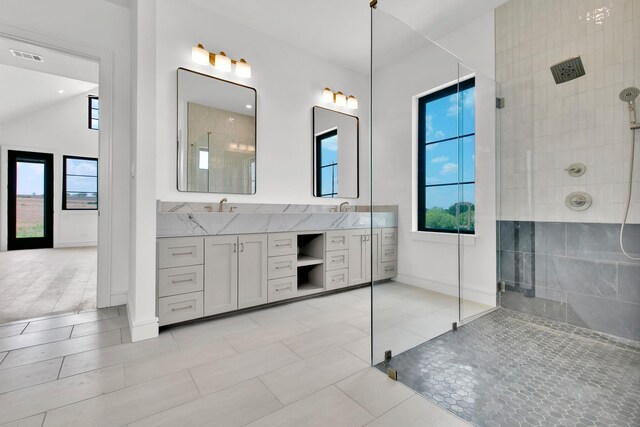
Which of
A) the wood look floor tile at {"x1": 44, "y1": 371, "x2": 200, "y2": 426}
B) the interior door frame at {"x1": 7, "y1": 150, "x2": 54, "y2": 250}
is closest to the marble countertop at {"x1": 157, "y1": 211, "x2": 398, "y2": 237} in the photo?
the wood look floor tile at {"x1": 44, "y1": 371, "x2": 200, "y2": 426}

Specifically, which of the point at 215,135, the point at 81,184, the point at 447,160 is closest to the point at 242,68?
the point at 215,135

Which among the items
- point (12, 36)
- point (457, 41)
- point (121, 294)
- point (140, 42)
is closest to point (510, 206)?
point (457, 41)

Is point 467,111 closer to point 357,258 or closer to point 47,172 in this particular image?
point 357,258

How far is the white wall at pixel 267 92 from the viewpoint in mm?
2643

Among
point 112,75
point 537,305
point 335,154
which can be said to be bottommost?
point 537,305

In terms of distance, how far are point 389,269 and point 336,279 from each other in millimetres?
832

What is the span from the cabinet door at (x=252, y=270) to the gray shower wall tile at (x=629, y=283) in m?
2.65

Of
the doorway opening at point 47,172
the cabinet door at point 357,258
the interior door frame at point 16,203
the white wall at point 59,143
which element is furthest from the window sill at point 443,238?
the interior door frame at point 16,203

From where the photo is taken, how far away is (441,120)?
2559mm

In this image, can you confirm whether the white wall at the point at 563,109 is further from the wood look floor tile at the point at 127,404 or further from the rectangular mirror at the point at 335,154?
the wood look floor tile at the point at 127,404

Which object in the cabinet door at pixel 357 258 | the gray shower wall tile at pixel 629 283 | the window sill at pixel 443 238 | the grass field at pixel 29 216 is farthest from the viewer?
the grass field at pixel 29 216

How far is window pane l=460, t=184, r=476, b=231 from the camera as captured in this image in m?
2.47

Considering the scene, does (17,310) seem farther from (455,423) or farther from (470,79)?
(470,79)

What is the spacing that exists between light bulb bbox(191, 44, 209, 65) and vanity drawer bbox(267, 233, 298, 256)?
1.76m
